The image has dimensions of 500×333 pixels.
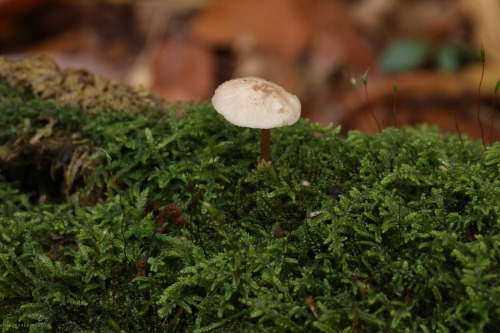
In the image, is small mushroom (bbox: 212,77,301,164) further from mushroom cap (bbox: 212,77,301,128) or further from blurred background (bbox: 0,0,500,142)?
blurred background (bbox: 0,0,500,142)

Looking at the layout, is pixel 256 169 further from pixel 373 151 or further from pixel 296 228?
pixel 373 151

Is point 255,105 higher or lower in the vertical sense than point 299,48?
higher

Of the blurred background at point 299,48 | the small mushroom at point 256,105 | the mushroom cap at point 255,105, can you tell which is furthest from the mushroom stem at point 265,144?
the blurred background at point 299,48

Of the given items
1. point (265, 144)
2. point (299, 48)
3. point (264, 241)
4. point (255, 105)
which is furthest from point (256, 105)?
point (299, 48)

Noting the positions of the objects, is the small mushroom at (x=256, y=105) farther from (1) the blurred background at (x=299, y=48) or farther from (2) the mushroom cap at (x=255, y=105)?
(1) the blurred background at (x=299, y=48)

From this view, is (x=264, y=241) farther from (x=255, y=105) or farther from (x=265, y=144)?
(x=255, y=105)

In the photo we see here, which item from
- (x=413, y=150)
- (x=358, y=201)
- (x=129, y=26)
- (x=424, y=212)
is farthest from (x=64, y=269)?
(x=129, y=26)
